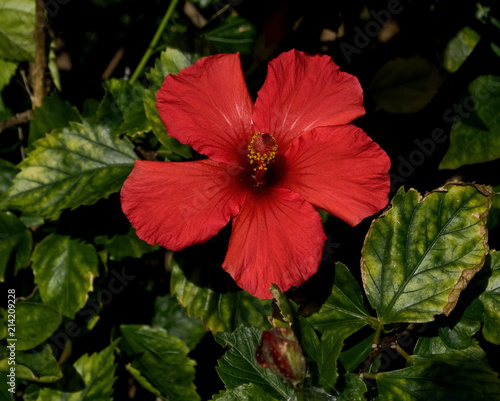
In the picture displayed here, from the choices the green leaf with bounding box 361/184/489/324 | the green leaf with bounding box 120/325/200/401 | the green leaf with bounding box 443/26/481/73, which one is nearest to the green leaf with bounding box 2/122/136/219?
the green leaf with bounding box 120/325/200/401

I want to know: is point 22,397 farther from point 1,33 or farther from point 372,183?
point 372,183

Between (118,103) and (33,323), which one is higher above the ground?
(118,103)

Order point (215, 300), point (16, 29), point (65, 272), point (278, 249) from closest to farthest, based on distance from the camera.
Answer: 1. point (278, 249)
2. point (215, 300)
3. point (65, 272)
4. point (16, 29)

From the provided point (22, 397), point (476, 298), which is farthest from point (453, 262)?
point (22, 397)

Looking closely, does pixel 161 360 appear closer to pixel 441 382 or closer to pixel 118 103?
pixel 118 103

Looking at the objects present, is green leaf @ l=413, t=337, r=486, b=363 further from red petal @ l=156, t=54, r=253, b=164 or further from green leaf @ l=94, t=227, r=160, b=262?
green leaf @ l=94, t=227, r=160, b=262

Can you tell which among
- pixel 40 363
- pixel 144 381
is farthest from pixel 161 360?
pixel 40 363
